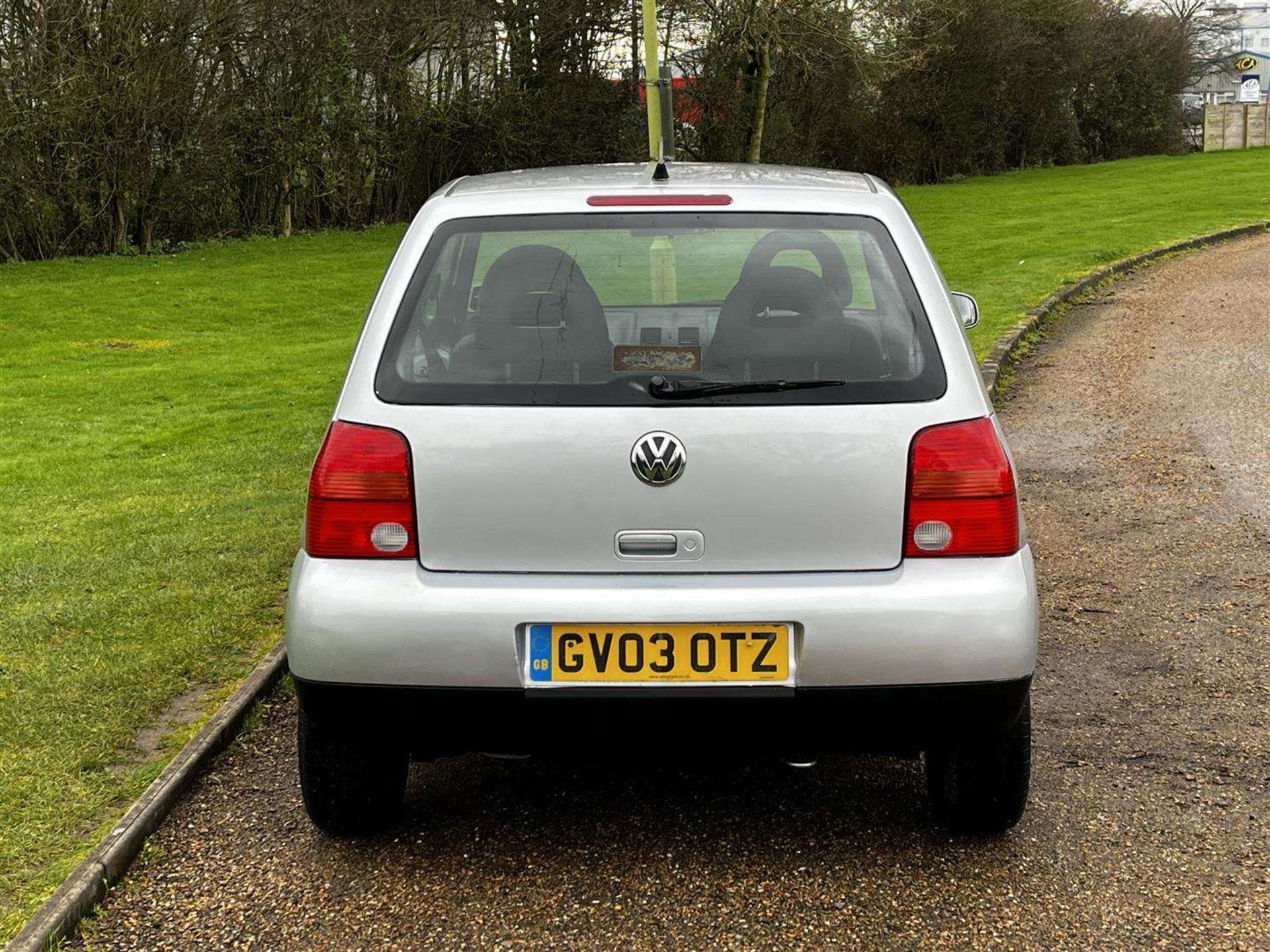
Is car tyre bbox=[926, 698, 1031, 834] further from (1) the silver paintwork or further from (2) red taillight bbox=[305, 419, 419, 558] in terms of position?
(2) red taillight bbox=[305, 419, 419, 558]

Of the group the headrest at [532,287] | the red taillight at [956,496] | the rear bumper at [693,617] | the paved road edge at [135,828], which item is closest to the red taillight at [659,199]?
the headrest at [532,287]

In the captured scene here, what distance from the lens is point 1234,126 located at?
1925 inches

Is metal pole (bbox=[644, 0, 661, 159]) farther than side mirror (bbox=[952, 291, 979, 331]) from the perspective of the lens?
Yes

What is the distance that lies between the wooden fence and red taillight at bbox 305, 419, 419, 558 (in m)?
50.3

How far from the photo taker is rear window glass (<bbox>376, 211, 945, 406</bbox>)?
3.28 meters

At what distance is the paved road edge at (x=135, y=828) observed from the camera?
321 cm

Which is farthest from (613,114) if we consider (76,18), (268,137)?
(76,18)

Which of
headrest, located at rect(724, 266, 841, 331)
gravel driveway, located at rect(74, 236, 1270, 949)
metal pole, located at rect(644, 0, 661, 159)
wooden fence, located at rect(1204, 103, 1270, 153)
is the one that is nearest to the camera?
gravel driveway, located at rect(74, 236, 1270, 949)

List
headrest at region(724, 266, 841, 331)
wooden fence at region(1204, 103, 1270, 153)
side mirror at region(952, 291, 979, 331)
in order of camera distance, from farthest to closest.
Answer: wooden fence at region(1204, 103, 1270, 153) → side mirror at region(952, 291, 979, 331) → headrest at region(724, 266, 841, 331)

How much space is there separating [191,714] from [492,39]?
75.2 feet

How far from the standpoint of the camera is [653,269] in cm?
499

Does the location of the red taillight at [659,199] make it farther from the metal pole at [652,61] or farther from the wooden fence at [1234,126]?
the wooden fence at [1234,126]

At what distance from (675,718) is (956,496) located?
793 millimetres

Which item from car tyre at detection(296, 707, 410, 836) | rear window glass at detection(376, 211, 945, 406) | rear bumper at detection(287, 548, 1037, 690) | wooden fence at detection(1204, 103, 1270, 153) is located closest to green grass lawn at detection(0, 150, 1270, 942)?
car tyre at detection(296, 707, 410, 836)
